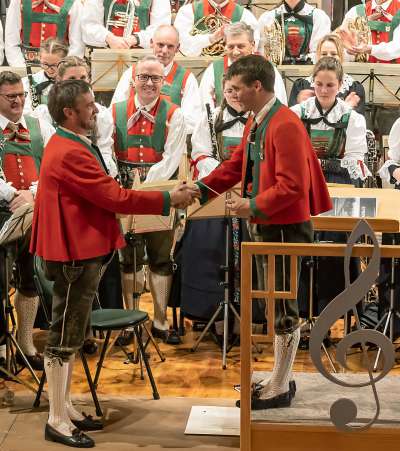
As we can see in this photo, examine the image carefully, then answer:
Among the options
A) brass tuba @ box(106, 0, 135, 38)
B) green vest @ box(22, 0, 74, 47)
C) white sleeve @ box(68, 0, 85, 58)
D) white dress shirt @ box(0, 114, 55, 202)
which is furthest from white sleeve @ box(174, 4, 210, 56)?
white dress shirt @ box(0, 114, 55, 202)

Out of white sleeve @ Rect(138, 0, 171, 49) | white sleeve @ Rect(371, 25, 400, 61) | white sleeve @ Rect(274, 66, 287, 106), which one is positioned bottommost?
white sleeve @ Rect(274, 66, 287, 106)

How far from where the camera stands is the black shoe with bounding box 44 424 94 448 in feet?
15.4

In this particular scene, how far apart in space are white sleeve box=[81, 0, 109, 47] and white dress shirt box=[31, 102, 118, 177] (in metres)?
2.01

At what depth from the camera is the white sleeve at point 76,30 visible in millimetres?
8484

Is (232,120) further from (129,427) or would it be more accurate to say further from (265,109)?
(129,427)

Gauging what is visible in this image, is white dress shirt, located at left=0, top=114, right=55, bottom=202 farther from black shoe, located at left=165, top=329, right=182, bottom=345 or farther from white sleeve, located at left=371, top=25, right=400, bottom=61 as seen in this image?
white sleeve, located at left=371, top=25, right=400, bottom=61

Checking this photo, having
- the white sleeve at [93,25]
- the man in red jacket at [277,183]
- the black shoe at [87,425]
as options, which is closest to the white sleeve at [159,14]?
the white sleeve at [93,25]

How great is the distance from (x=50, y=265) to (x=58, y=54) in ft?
9.57

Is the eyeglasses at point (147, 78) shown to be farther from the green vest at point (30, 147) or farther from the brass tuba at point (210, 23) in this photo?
the brass tuba at point (210, 23)

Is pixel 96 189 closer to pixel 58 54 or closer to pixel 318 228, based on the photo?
pixel 318 228

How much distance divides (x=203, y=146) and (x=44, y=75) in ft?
5.18

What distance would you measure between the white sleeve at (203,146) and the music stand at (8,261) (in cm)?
143

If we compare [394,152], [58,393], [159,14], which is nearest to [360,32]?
[159,14]

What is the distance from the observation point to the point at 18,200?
579 cm
